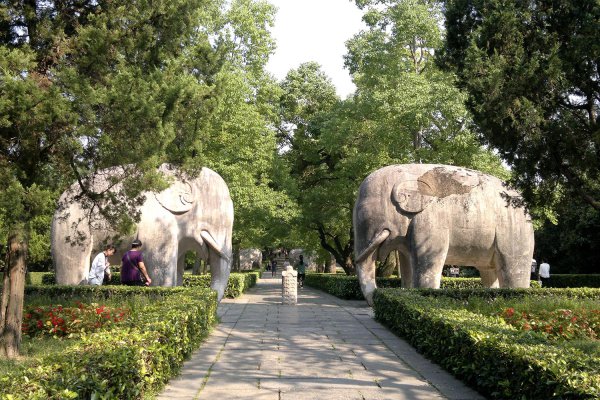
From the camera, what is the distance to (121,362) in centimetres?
503

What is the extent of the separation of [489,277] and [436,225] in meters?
2.84

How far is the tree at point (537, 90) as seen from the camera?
868cm

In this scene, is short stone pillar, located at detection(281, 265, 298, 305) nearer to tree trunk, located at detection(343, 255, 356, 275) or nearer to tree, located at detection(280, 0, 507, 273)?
tree, located at detection(280, 0, 507, 273)

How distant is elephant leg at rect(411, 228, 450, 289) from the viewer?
555 inches

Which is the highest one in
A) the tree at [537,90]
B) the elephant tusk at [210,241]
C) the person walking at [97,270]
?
the tree at [537,90]

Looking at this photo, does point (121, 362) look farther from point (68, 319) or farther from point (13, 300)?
point (68, 319)

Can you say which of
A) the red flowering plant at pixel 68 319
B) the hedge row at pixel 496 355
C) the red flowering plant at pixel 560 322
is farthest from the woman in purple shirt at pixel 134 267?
the red flowering plant at pixel 560 322

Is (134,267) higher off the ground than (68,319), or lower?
higher

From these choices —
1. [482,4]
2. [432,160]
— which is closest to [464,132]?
[432,160]

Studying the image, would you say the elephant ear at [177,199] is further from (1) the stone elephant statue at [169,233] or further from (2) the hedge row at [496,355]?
(2) the hedge row at [496,355]

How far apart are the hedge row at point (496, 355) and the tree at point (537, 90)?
2473mm

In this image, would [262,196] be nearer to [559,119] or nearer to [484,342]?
[559,119]

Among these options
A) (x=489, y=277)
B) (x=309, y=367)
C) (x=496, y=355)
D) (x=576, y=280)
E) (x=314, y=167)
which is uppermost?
(x=314, y=167)

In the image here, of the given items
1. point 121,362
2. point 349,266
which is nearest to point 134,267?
point 121,362
